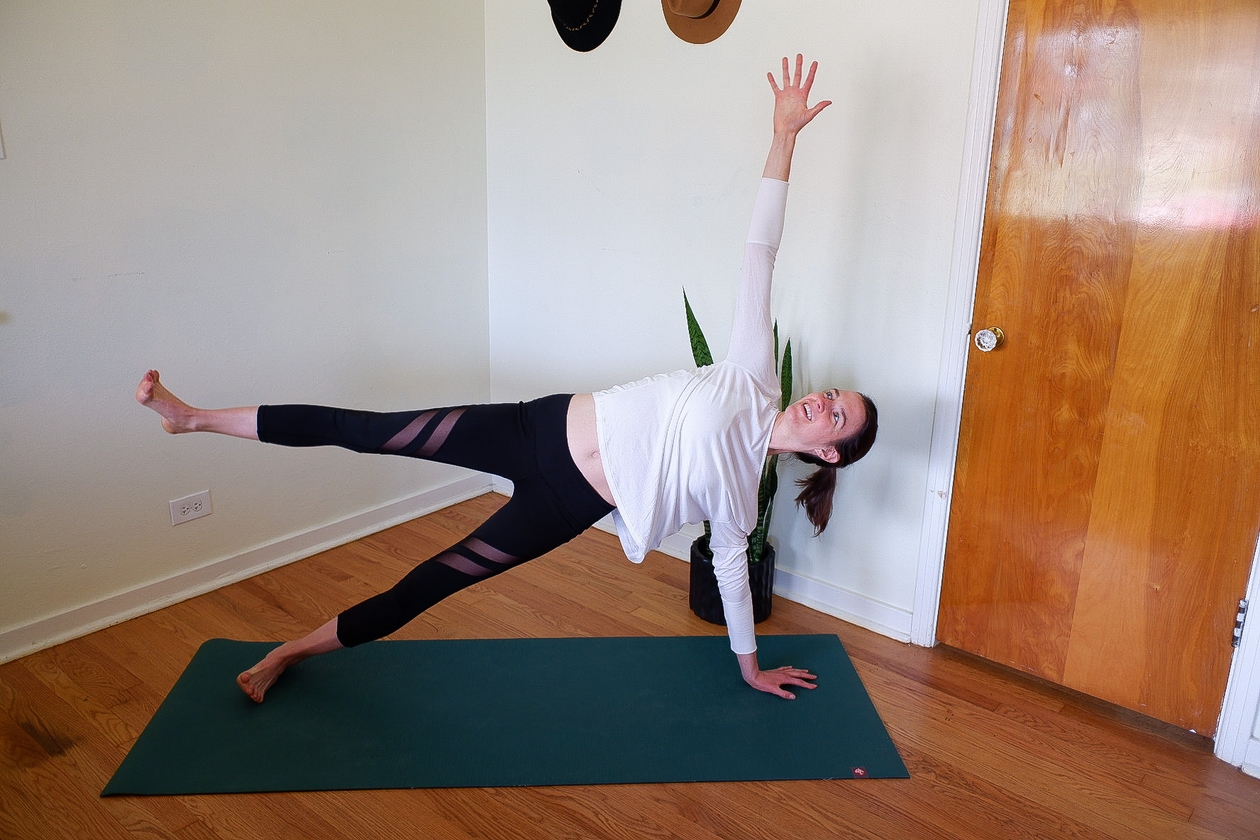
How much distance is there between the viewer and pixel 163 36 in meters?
2.49

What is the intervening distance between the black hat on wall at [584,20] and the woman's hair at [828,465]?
1658 millimetres

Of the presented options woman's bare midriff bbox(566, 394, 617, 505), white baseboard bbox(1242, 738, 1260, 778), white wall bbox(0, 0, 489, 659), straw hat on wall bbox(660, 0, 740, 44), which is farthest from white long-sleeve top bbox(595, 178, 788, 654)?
white wall bbox(0, 0, 489, 659)

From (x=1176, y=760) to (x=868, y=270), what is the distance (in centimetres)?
154

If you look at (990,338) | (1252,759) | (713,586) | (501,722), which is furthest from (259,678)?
(1252,759)

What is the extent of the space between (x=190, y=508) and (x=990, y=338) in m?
2.55

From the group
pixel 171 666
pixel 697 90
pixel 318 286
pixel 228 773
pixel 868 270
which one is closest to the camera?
pixel 228 773

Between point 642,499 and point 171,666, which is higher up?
point 642,499

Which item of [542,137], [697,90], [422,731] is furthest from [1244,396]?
[542,137]

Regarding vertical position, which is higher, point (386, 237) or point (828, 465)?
point (386, 237)

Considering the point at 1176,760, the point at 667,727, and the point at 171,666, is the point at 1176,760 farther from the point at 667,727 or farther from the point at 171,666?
the point at 171,666

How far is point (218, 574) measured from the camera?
2.88 meters

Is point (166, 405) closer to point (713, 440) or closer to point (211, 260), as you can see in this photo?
point (211, 260)

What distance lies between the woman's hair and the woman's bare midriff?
20.7 inches

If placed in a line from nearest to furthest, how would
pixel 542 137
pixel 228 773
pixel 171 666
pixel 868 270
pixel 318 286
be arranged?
pixel 228 773 < pixel 171 666 < pixel 868 270 < pixel 318 286 < pixel 542 137
